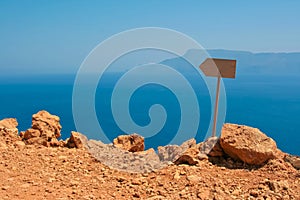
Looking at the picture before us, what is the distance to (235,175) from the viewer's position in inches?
215

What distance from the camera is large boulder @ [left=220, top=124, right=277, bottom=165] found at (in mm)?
5746

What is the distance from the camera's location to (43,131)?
763cm

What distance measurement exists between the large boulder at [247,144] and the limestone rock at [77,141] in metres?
2.92

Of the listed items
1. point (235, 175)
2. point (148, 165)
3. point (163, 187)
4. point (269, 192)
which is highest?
point (148, 165)

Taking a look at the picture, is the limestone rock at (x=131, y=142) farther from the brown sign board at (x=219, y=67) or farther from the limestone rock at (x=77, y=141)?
the brown sign board at (x=219, y=67)

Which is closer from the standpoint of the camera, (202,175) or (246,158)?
(202,175)

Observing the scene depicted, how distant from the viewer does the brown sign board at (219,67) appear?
261 inches

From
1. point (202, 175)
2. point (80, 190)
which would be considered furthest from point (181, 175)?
point (80, 190)

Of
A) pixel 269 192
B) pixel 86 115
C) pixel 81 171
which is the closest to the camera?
pixel 269 192

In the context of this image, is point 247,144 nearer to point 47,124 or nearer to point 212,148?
point 212,148

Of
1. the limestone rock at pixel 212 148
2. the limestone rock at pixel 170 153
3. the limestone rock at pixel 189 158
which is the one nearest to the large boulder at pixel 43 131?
the limestone rock at pixel 170 153

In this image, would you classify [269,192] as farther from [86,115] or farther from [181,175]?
[86,115]

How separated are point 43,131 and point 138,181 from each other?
324 centimetres

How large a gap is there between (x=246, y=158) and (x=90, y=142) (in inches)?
127
